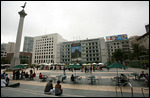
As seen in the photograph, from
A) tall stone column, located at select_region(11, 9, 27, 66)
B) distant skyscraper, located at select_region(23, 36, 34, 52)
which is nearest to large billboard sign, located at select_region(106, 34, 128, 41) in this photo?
tall stone column, located at select_region(11, 9, 27, 66)

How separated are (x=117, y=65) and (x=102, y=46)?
55.0 m

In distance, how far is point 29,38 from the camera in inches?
5640

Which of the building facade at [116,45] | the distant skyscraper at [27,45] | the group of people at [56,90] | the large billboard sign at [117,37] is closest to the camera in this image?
the group of people at [56,90]

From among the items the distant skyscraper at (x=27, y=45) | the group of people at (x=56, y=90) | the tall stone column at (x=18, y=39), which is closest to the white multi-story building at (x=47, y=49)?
the tall stone column at (x=18, y=39)

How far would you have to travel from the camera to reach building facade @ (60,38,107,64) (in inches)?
2405

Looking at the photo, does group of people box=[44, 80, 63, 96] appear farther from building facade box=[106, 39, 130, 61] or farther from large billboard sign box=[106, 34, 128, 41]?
large billboard sign box=[106, 34, 128, 41]

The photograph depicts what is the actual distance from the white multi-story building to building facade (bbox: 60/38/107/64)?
910cm

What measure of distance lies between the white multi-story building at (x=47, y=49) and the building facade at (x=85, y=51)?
29.9 feet

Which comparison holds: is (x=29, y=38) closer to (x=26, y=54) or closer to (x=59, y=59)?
(x=26, y=54)

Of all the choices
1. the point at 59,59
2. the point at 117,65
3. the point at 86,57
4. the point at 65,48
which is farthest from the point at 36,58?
the point at 117,65

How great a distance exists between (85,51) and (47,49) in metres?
43.3

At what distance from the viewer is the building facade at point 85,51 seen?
200ft

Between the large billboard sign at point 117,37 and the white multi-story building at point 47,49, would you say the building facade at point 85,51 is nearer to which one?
the white multi-story building at point 47,49

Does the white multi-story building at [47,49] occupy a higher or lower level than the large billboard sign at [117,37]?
lower
